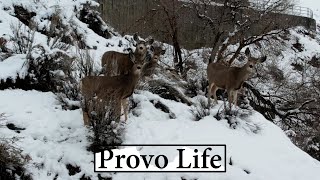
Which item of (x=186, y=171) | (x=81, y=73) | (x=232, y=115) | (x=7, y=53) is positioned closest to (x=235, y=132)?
(x=232, y=115)

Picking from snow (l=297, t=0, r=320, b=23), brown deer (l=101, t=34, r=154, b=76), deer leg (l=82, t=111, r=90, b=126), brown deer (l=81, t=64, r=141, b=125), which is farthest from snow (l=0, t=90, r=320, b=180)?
snow (l=297, t=0, r=320, b=23)

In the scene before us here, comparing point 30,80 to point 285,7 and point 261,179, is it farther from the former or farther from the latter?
point 285,7

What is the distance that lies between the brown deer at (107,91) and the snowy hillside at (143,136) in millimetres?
426

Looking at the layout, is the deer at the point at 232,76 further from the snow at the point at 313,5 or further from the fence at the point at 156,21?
the snow at the point at 313,5

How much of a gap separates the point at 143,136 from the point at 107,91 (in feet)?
3.39

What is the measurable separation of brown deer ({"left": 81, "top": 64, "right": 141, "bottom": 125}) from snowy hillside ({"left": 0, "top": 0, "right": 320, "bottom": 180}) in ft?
1.40

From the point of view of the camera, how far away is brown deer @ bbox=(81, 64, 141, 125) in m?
8.95

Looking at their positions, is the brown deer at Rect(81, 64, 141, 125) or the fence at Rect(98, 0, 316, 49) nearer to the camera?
the brown deer at Rect(81, 64, 141, 125)

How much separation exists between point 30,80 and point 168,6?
12569 mm

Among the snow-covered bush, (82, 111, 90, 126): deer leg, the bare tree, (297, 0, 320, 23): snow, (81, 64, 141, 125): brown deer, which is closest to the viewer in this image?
the snow-covered bush

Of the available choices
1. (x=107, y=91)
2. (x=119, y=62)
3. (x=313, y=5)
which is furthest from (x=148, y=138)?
(x=313, y=5)

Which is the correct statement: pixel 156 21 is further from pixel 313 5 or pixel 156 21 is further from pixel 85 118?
pixel 313 5

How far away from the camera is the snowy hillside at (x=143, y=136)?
8.19 meters

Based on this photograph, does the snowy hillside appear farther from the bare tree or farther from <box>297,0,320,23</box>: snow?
<box>297,0,320,23</box>: snow
